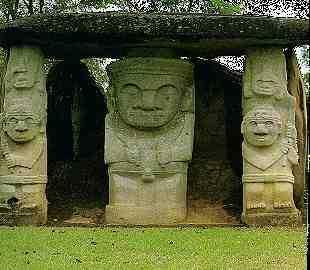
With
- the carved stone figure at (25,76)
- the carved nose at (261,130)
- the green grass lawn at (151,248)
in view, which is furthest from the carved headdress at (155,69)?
the green grass lawn at (151,248)

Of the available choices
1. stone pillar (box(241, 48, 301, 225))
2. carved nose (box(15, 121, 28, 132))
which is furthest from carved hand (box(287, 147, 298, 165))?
carved nose (box(15, 121, 28, 132))

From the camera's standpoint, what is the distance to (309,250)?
11.0 feet

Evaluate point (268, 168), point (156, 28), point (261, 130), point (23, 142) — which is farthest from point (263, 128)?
point (23, 142)

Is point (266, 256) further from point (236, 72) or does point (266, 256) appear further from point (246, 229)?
point (236, 72)

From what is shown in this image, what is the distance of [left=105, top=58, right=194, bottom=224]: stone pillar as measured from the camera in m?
10.6

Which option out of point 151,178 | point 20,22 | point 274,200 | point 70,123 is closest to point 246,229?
point 274,200

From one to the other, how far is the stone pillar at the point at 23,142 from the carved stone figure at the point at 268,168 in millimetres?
2967

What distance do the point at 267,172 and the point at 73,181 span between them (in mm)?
3991

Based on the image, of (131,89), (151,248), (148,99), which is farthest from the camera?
(131,89)

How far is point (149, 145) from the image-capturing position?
10.8 metres

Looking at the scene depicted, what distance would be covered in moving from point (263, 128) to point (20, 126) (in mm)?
3470

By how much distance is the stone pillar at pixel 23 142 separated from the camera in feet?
33.9

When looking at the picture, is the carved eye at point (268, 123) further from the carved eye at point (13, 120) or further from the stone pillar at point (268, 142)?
the carved eye at point (13, 120)

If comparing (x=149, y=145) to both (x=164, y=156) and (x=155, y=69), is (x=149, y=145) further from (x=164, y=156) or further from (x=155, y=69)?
(x=155, y=69)
